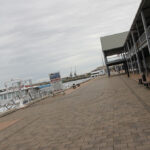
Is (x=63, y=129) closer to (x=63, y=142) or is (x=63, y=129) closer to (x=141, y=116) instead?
(x=63, y=142)

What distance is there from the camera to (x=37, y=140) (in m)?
5.54

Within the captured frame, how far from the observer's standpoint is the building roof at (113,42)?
36.4m

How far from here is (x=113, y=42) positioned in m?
38.0

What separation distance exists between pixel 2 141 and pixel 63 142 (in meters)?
2.76

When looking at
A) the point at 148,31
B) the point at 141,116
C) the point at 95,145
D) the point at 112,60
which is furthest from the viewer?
the point at 112,60

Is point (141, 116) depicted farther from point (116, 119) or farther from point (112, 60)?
point (112, 60)

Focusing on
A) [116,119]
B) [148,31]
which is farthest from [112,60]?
[116,119]

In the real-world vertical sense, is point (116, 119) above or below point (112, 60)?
below

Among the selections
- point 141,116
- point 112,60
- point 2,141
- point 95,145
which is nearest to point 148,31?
point 141,116

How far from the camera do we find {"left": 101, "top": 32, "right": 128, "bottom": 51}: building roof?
3638cm

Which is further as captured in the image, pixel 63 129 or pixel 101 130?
pixel 63 129

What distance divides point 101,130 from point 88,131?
42cm

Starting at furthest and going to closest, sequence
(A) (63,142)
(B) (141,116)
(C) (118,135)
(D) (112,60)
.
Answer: (D) (112,60)
(B) (141,116)
(A) (63,142)
(C) (118,135)

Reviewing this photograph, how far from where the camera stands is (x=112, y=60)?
1526 inches
